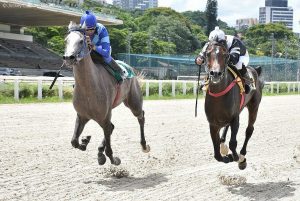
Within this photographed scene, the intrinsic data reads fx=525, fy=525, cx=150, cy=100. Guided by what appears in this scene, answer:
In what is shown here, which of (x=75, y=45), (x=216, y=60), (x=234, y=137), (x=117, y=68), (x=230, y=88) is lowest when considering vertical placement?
(x=234, y=137)

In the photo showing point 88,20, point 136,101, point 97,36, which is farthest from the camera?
point 136,101

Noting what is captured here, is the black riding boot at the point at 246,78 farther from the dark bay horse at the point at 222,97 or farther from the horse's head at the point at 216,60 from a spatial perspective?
the horse's head at the point at 216,60

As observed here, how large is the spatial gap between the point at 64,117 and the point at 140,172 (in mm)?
6653

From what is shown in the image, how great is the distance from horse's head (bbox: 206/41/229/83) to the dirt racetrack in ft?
4.58

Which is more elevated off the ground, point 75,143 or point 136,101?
point 136,101

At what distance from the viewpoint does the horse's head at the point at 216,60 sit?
244 inches

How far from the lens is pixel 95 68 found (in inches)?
273

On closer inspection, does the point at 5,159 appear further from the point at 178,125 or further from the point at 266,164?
the point at 178,125

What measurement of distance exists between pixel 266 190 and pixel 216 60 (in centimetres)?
172

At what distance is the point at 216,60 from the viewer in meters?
6.31

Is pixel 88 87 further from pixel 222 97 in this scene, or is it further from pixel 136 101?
pixel 136 101

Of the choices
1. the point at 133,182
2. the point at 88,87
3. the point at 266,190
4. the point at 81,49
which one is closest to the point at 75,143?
the point at 88,87

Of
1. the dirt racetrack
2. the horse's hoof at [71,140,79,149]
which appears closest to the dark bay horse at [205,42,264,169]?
the dirt racetrack

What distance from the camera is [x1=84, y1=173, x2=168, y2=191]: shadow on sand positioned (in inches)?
255
